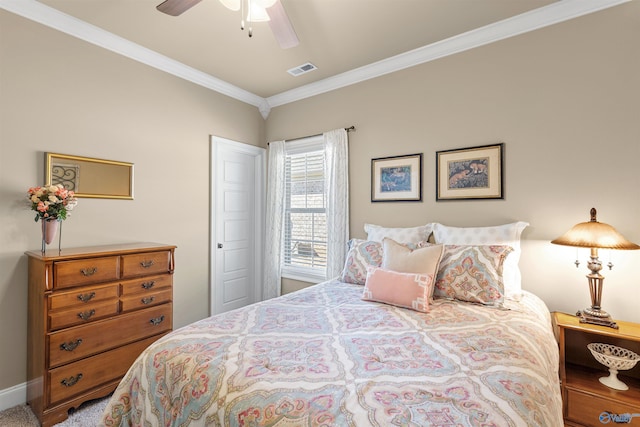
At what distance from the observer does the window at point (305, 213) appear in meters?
3.52

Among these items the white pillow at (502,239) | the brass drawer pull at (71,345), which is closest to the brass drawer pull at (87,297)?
the brass drawer pull at (71,345)

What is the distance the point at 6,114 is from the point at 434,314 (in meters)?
3.13

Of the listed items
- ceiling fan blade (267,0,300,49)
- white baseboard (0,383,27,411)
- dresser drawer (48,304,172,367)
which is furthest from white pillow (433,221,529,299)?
white baseboard (0,383,27,411)

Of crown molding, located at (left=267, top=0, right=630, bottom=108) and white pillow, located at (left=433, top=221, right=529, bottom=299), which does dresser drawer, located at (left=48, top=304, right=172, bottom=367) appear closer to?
white pillow, located at (left=433, top=221, right=529, bottom=299)

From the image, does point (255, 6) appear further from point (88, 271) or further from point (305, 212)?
point (305, 212)

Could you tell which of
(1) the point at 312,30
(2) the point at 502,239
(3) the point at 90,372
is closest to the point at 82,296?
(3) the point at 90,372

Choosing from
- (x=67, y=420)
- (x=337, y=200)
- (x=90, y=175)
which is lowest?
(x=67, y=420)

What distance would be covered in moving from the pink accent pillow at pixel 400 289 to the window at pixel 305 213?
4.64 ft

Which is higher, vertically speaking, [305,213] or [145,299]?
[305,213]

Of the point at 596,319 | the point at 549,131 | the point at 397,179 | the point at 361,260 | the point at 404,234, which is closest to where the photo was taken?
the point at 596,319

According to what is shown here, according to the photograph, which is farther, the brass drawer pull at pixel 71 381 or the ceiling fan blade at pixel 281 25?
the brass drawer pull at pixel 71 381

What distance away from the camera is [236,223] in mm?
3691

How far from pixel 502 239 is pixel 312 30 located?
2.21 meters

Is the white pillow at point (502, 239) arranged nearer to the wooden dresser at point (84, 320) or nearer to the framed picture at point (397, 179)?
the framed picture at point (397, 179)
